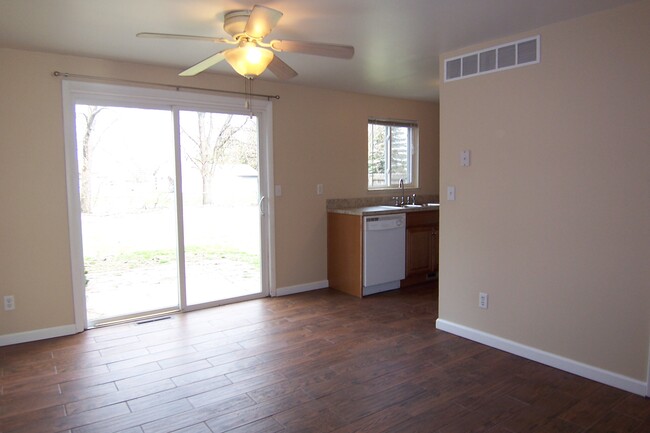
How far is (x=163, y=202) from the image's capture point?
4.06m

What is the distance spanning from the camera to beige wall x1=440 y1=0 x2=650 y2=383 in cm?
253

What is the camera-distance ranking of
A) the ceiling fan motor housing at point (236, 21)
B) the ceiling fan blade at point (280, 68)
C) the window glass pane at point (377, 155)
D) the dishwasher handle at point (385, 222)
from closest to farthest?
the ceiling fan motor housing at point (236, 21) < the ceiling fan blade at point (280, 68) < the dishwasher handle at point (385, 222) < the window glass pane at point (377, 155)

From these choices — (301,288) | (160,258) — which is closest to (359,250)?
(301,288)

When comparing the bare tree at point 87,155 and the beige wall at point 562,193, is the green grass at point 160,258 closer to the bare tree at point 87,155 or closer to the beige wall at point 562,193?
the bare tree at point 87,155

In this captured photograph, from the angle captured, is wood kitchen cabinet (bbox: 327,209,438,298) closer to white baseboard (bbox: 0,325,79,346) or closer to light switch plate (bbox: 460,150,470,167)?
light switch plate (bbox: 460,150,470,167)

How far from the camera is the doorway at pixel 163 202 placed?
371 centimetres

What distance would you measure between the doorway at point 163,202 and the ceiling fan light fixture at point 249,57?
1693mm

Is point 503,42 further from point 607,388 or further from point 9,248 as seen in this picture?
point 9,248

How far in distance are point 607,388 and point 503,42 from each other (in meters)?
2.39

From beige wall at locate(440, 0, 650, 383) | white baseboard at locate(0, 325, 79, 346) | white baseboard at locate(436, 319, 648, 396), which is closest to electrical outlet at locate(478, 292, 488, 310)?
beige wall at locate(440, 0, 650, 383)

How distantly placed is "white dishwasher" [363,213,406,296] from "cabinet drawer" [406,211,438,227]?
0.11m

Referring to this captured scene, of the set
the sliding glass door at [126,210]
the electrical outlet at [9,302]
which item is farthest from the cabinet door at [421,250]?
the electrical outlet at [9,302]

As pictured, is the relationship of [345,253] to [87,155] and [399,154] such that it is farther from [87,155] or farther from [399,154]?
[87,155]

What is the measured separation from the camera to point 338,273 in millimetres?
4930
